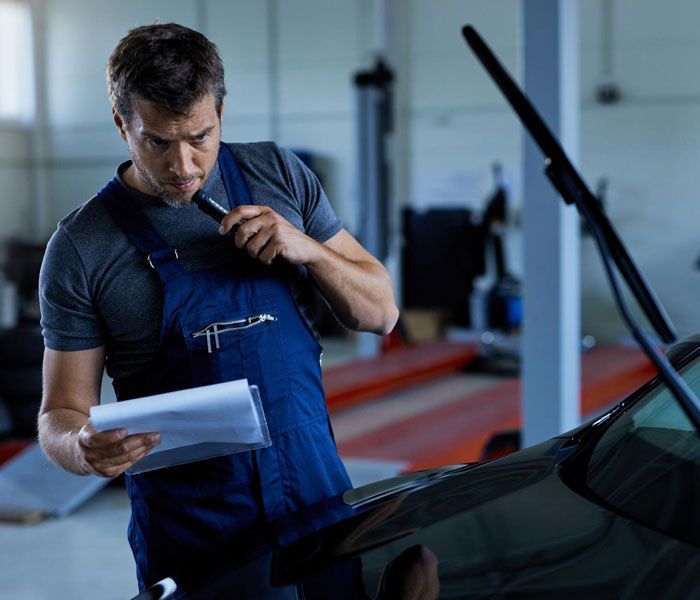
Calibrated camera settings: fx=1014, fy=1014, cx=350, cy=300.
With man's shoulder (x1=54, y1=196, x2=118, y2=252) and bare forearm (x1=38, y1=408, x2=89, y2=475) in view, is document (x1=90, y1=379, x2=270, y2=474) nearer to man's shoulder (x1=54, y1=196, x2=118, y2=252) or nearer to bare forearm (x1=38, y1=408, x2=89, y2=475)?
bare forearm (x1=38, y1=408, x2=89, y2=475)

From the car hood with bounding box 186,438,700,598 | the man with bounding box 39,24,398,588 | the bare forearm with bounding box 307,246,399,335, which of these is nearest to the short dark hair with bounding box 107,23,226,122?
the man with bounding box 39,24,398,588

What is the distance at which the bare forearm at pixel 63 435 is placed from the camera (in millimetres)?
1721

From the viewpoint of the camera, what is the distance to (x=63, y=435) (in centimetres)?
176

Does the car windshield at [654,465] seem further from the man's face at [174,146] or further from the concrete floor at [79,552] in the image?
the concrete floor at [79,552]

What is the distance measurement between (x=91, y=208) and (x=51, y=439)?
16.6 inches

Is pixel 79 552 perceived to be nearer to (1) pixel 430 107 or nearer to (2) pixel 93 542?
(2) pixel 93 542

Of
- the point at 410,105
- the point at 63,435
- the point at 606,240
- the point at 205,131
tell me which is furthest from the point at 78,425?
the point at 410,105

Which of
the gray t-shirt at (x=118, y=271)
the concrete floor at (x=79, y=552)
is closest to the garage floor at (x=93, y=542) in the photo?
the concrete floor at (x=79, y=552)

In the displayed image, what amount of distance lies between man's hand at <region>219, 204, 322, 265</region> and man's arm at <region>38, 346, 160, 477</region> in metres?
0.34

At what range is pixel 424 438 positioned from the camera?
5.32 metres

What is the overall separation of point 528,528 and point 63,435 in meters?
0.81

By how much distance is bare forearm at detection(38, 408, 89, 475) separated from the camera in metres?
1.72

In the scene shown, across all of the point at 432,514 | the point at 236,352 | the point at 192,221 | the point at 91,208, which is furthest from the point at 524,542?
the point at 91,208

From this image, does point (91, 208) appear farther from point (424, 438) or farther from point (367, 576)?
point (424, 438)
